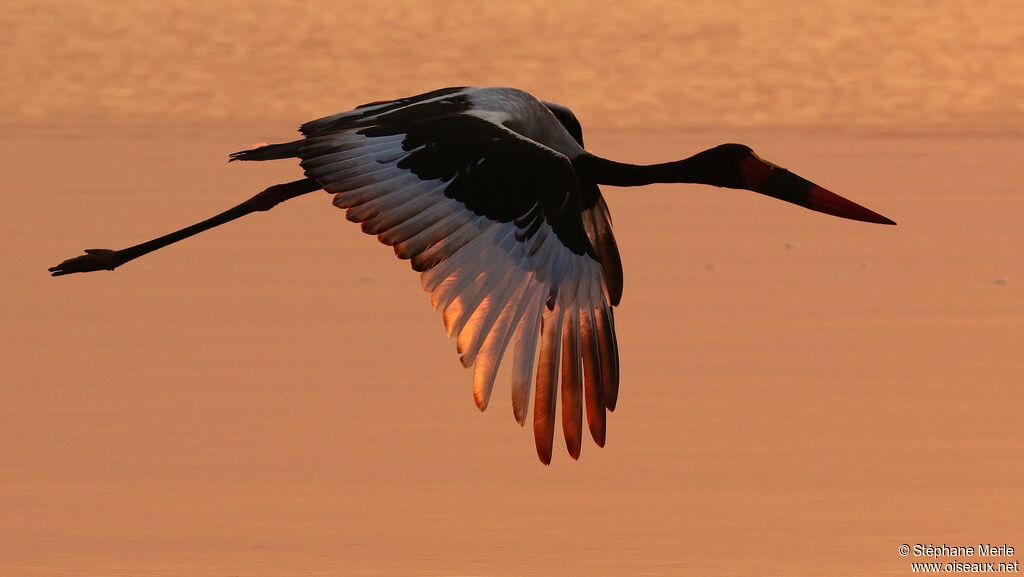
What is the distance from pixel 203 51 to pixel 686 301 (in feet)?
34.7

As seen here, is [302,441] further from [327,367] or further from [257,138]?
[257,138]

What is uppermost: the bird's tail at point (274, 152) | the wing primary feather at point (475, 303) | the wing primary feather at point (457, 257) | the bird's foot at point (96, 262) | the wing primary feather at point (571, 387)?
the bird's tail at point (274, 152)

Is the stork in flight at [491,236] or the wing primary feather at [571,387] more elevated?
the stork in flight at [491,236]

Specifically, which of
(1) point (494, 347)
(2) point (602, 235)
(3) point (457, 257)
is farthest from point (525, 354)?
(2) point (602, 235)

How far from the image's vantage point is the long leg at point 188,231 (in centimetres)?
1009

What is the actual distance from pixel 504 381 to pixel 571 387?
308cm

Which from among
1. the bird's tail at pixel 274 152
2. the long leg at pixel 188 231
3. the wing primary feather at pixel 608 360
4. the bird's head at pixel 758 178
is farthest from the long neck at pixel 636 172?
the wing primary feather at pixel 608 360

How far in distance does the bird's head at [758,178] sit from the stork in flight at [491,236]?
110cm

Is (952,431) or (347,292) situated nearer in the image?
(952,431)

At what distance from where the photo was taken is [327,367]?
11.2 metres

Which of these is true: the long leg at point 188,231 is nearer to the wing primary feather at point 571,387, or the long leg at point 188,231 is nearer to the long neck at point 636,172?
the long neck at point 636,172

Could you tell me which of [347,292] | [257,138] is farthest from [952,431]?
[257,138]

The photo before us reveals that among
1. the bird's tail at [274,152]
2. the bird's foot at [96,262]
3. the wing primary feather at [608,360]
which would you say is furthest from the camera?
the bird's foot at [96,262]

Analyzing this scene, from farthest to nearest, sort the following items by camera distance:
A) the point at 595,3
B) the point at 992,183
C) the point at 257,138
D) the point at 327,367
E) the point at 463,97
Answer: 1. the point at 595,3
2. the point at 257,138
3. the point at 992,183
4. the point at 327,367
5. the point at 463,97
